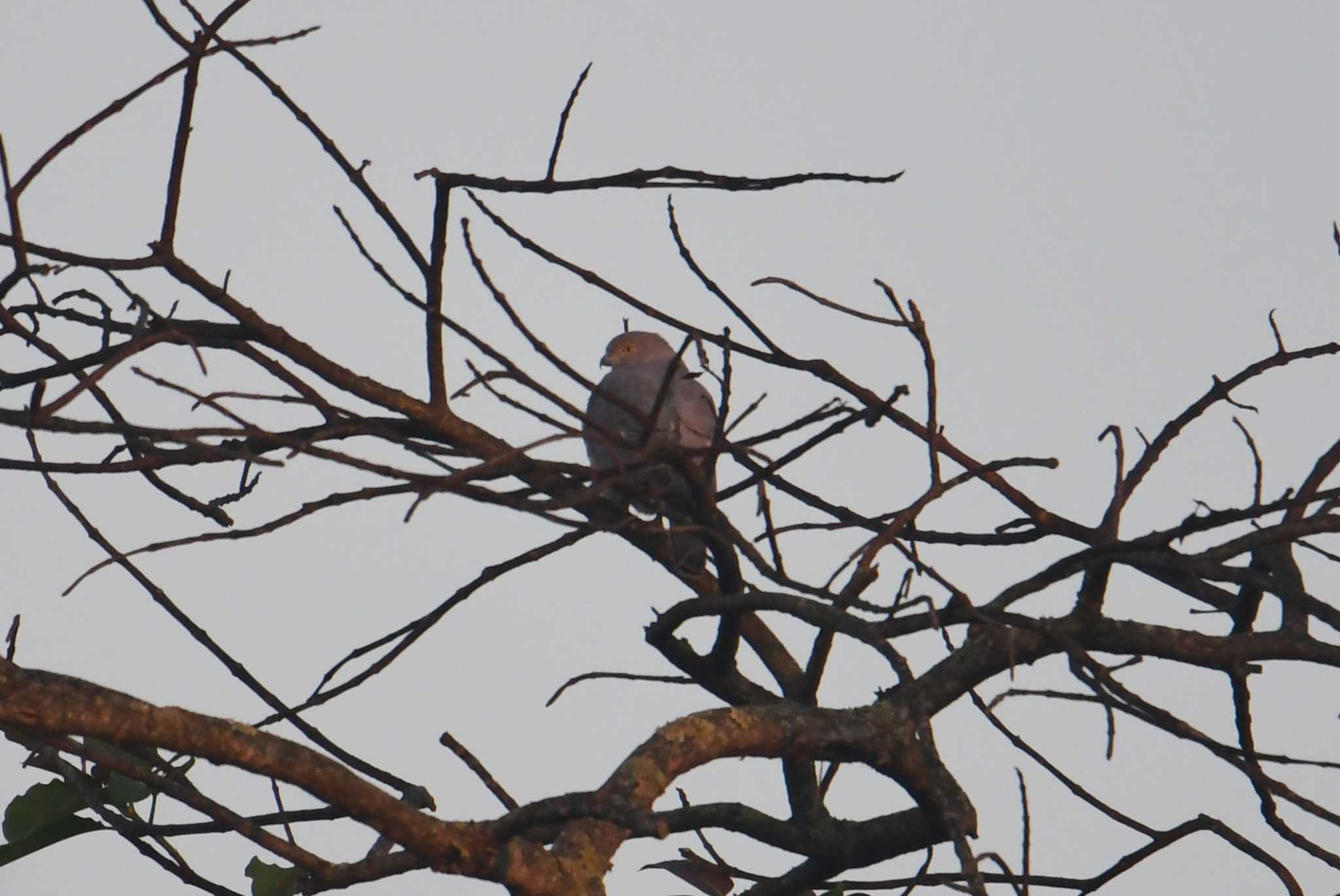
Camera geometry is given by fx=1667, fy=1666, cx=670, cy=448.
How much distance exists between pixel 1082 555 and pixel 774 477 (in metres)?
0.45

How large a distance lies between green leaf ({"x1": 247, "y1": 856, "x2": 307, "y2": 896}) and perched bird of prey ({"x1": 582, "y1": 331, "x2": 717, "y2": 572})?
0.76m

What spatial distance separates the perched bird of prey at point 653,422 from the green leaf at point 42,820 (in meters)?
0.92

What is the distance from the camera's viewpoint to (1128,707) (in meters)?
2.27

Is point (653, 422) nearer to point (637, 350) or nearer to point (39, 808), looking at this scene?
point (39, 808)

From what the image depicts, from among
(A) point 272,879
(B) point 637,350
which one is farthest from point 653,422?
(B) point 637,350

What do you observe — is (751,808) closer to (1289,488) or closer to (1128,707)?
(1128,707)

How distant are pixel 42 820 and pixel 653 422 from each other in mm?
1030

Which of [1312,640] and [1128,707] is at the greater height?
[1312,640]

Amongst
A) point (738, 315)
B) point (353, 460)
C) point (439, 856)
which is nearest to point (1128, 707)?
point (738, 315)

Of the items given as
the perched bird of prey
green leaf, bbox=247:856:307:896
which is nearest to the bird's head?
the perched bird of prey

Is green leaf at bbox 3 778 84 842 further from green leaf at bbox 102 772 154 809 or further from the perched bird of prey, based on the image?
the perched bird of prey

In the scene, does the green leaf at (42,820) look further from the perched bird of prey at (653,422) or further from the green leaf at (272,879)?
the perched bird of prey at (653,422)

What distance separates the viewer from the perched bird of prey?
2.29 meters

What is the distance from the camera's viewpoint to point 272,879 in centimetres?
246
